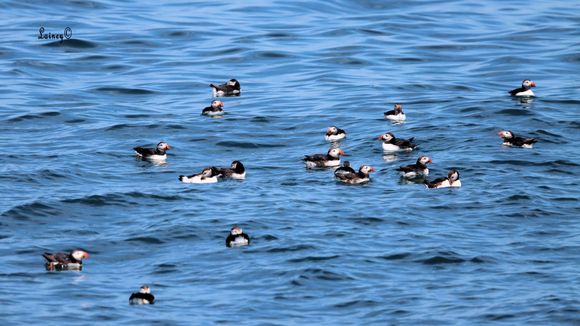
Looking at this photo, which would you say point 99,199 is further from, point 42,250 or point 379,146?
point 379,146

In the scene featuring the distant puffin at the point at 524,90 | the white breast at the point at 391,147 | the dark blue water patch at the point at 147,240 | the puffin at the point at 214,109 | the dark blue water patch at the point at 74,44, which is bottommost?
the dark blue water patch at the point at 147,240

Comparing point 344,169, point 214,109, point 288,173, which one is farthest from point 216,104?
point 344,169

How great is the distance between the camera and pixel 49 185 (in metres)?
30.0

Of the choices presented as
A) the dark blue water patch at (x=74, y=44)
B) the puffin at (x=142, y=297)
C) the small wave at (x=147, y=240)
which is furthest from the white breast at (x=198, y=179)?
the dark blue water patch at (x=74, y=44)

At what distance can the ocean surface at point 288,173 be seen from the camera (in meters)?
21.4

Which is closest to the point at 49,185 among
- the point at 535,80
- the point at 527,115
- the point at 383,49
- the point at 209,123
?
the point at 209,123

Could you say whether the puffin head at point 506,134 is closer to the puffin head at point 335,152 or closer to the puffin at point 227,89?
the puffin head at point 335,152

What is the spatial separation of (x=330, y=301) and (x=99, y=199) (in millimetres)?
8998

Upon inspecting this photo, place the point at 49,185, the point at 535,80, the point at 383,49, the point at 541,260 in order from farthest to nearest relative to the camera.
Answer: the point at 383,49
the point at 535,80
the point at 49,185
the point at 541,260

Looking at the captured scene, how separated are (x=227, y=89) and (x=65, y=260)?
19906mm

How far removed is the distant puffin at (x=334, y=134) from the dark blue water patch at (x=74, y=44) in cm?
2004

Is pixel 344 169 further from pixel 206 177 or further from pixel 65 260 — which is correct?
pixel 65 260

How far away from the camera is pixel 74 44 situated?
5191 cm

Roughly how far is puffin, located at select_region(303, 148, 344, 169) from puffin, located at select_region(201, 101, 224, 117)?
7.10m
